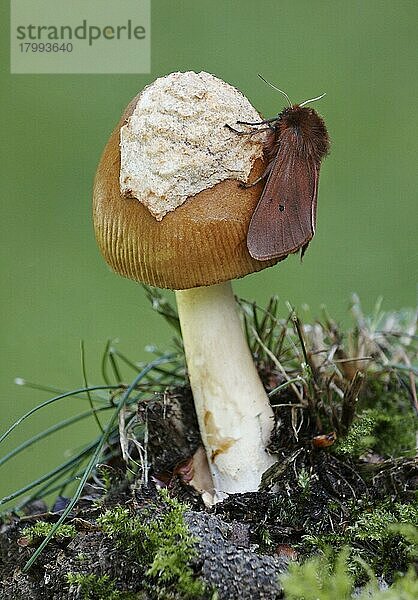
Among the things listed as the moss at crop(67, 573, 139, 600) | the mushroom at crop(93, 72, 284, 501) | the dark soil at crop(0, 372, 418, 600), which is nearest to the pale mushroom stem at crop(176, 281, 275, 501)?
the dark soil at crop(0, 372, 418, 600)

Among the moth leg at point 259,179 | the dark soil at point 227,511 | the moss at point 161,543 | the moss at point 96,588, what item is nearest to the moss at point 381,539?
the dark soil at point 227,511

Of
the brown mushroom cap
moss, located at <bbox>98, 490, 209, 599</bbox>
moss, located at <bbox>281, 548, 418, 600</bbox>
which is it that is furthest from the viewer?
the brown mushroom cap

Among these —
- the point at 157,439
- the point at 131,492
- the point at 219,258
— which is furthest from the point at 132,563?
the point at 219,258

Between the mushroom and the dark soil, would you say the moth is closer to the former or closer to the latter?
the mushroom

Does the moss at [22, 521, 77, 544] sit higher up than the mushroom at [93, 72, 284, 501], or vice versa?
the mushroom at [93, 72, 284, 501]

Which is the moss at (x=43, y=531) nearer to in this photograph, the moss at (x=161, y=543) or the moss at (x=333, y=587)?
the moss at (x=161, y=543)

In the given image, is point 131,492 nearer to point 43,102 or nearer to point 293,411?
point 293,411
